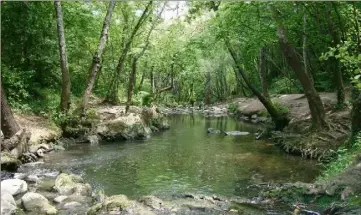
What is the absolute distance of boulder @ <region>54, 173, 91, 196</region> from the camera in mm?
8812

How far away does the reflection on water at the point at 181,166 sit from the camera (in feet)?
33.5

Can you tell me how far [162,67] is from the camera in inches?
1874

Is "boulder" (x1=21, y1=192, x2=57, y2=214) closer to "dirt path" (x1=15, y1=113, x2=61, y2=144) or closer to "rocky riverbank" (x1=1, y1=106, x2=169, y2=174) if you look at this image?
"rocky riverbank" (x1=1, y1=106, x2=169, y2=174)

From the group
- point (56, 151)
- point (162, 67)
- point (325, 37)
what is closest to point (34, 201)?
point (56, 151)

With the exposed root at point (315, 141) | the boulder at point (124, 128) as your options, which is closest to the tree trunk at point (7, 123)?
the boulder at point (124, 128)

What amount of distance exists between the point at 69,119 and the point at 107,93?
1016 centimetres

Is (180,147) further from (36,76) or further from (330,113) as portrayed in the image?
(36,76)

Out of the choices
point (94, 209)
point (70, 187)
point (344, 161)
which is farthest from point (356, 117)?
point (70, 187)

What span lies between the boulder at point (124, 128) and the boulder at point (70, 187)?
8198 mm

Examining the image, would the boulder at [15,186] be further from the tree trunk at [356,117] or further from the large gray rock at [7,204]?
the tree trunk at [356,117]

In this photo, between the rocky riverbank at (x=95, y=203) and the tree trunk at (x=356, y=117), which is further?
the tree trunk at (x=356, y=117)

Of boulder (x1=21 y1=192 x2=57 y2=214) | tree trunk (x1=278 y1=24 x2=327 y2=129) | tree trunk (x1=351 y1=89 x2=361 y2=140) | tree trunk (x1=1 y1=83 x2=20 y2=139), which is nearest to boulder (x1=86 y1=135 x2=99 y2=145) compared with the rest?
tree trunk (x1=1 y1=83 x2=20 y2=139)

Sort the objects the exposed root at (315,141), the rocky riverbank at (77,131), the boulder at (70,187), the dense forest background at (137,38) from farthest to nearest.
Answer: the exposed root at (315,141) → the dense forest background at (137,38) → the rocky riverbank at (77,131) → the boulder at (70,187)

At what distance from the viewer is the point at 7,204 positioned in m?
7.09
